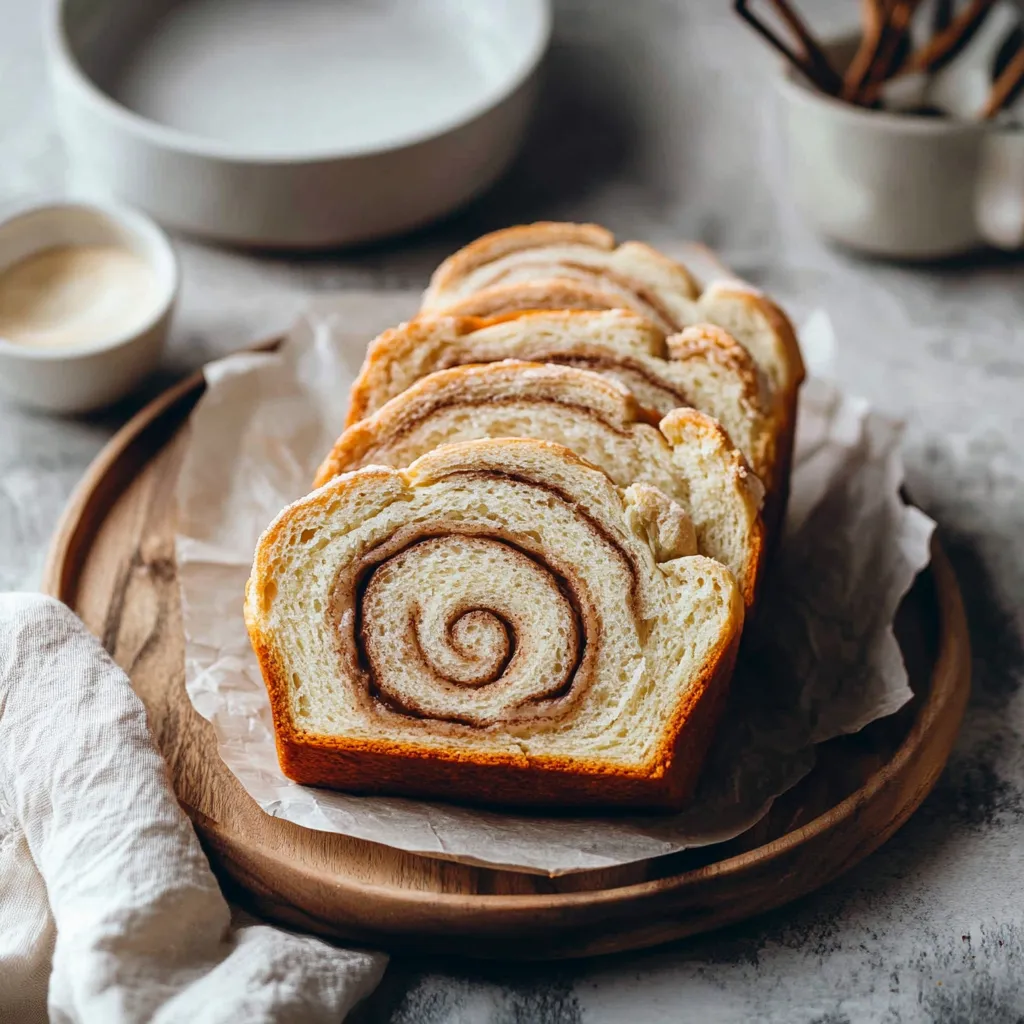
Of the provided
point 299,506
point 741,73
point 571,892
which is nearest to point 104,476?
point 299,506

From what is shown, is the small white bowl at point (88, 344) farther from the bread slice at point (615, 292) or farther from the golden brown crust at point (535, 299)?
the golden brown crust at point (535, 299)

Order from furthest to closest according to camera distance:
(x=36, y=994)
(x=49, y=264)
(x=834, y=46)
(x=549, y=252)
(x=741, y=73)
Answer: (x=741, y=73) < (x=834, y=46) < (x=49, y=264) < (x=549, y=252) < (x=36, y=994)

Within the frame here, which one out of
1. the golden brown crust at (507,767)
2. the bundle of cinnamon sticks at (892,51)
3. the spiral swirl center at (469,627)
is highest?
the bundle of cinnamon sticks at (892,51)

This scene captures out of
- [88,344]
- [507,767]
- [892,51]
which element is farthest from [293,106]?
[507,767]

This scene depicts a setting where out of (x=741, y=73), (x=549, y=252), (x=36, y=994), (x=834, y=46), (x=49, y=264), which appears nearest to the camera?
(x=36, y=994)

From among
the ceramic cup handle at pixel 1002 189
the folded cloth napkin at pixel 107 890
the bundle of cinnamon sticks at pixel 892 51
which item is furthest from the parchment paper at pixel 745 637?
the bundle of cinnamon sticks at pixel 892 51

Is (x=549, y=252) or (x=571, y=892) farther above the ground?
(x=549, y=252)

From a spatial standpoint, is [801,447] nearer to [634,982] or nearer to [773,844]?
[773,844]

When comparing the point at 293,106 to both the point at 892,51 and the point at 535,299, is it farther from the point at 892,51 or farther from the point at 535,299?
the point at 892,51

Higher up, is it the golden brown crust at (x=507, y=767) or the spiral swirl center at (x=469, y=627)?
the spiral swirl center at (x=469, y=627)
